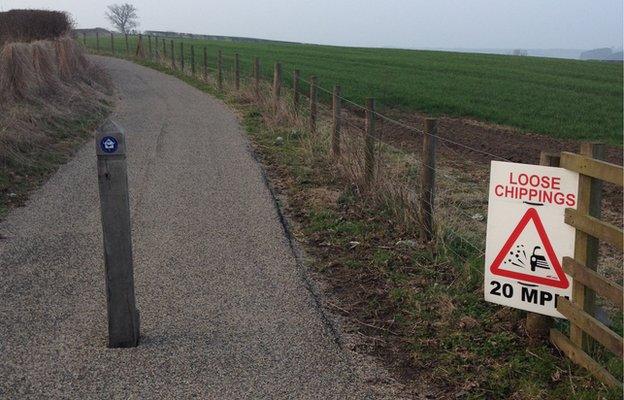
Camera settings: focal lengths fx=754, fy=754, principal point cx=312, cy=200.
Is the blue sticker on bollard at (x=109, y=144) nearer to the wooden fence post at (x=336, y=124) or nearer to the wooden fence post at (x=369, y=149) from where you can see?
the wooden fence post at (x=369, y=149)

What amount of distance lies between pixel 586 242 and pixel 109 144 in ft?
9.41

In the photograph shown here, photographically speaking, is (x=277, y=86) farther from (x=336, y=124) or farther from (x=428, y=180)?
(x=428, y=180)

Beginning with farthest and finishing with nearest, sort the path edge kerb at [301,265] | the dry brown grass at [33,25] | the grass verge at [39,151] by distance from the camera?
the dry brown grass at [33,25] < the grass verge at [39,151] < the path edge kerb at [301,265]

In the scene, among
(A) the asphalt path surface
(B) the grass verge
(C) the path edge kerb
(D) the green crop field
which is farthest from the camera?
(D) the green crop field

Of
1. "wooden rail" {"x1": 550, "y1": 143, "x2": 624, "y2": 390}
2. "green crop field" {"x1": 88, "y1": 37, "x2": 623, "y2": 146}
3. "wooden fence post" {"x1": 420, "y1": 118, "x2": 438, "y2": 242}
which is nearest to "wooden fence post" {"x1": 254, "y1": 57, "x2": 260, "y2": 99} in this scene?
"green crop field" {"x1": 88, "y1": 37, "x2": 623, "y2": 146}

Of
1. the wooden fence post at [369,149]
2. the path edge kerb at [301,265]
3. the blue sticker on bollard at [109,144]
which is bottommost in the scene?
the path edge kerb at [301,265]

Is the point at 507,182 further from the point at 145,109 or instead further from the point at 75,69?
the point at 75,69

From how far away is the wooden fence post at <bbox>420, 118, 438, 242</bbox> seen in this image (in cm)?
681

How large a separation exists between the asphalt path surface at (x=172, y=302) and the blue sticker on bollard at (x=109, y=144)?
1242 millimetres

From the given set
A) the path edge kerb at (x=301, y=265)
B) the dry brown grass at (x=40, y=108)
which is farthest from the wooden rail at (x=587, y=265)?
the dry brown grass at (x=40, y=108)

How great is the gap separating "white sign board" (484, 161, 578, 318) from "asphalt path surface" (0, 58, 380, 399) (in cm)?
118

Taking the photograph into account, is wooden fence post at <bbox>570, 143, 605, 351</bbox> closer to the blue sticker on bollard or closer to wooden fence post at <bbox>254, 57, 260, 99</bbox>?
the blue sticker on bollard

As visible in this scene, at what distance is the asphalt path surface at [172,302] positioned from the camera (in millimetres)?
4301

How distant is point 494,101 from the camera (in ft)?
82.3
